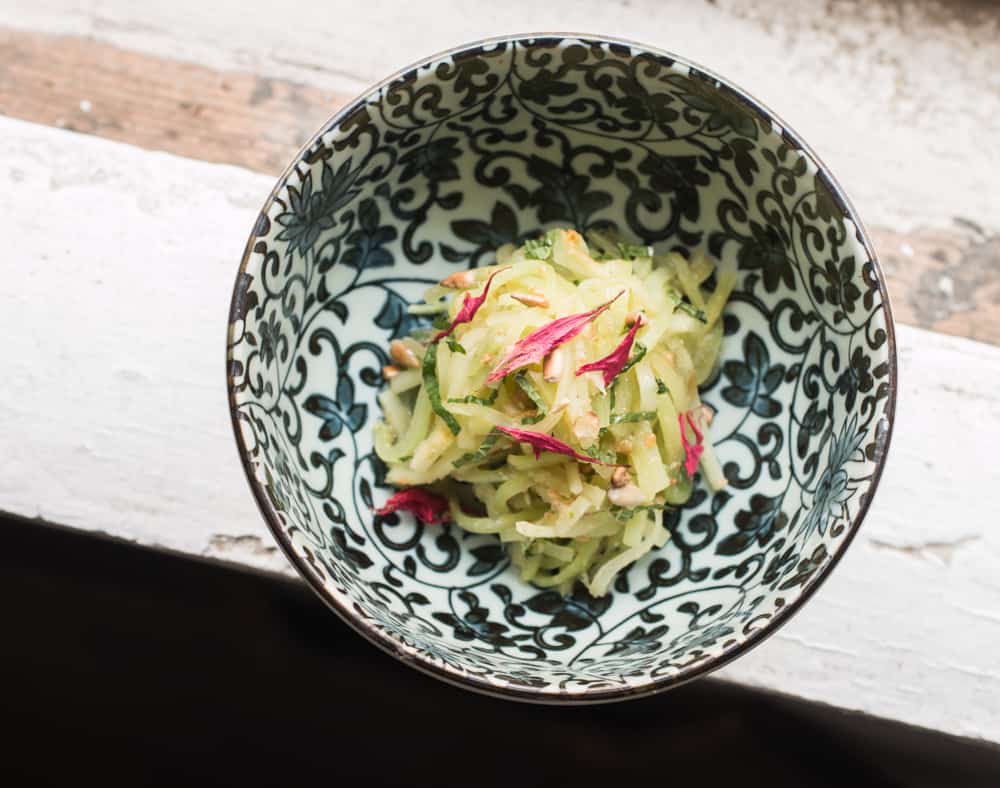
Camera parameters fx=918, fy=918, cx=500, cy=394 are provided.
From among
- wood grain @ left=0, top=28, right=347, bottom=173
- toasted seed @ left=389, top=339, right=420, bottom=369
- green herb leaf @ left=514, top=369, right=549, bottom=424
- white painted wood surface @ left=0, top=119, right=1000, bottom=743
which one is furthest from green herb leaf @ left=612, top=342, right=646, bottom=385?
wood grain @ left=0, top=28, right=347, bottom=173

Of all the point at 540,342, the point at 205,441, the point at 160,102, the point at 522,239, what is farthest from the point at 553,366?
the point at 160,102

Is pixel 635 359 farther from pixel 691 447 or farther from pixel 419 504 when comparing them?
pixel 419 504

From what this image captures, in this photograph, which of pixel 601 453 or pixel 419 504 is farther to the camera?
pixel 419 504

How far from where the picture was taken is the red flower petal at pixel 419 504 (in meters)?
1.39

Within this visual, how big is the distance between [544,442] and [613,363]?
141 mm

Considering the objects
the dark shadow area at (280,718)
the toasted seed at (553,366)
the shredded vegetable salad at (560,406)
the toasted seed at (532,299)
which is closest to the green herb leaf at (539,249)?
the shredded vegetable salad at (560,406)

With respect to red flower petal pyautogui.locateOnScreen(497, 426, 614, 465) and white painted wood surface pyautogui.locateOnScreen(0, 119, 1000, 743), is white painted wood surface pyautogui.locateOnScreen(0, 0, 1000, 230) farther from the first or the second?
red flower petal pyautogui.locateOnScreen(497, 426, 614, 465)

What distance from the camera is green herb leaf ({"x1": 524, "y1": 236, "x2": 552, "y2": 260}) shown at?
1.37 metres

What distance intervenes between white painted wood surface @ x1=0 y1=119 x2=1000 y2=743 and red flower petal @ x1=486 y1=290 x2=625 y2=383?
533mm

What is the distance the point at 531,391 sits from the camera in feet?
4.03

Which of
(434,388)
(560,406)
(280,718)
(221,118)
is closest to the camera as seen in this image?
(560,406)

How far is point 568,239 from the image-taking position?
1.36m

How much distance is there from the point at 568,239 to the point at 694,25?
600 millimetres

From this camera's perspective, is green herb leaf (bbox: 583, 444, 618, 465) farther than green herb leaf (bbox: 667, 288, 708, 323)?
No
